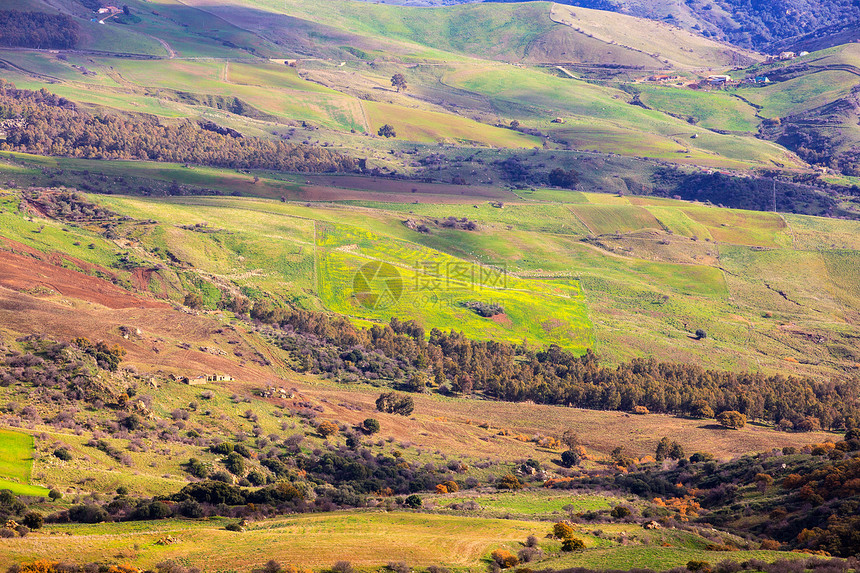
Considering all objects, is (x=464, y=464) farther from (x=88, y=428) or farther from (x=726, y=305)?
(x=726, y=305)

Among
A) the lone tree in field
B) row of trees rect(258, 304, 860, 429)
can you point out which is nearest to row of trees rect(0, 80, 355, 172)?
row of trees rect(258, 304, 860, 429)

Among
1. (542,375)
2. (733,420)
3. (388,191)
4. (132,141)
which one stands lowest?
(542,375)

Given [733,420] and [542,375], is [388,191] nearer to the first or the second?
[542,375]

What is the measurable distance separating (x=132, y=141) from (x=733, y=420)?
127 m

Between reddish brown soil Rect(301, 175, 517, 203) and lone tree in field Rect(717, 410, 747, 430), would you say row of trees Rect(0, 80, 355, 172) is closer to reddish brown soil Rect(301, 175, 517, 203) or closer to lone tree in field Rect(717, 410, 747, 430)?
reddish brown soil Rect(301, 175, 517, 203)

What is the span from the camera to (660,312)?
112 m

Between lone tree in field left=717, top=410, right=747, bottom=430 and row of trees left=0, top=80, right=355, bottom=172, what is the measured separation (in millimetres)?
109322

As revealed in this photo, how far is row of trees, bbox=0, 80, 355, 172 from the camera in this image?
474 ft

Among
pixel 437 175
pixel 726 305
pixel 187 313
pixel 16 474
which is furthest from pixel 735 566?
pixel 437 175

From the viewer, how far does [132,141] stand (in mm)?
153500

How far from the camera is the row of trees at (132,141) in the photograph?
145m

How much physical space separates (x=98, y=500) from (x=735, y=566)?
3138cm

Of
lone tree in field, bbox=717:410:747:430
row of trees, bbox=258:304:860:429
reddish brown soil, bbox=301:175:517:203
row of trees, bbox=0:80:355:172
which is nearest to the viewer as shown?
lone tree in field, bbox=717:410:747:430

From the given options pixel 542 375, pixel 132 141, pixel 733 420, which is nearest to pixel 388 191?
pixel 132 141
